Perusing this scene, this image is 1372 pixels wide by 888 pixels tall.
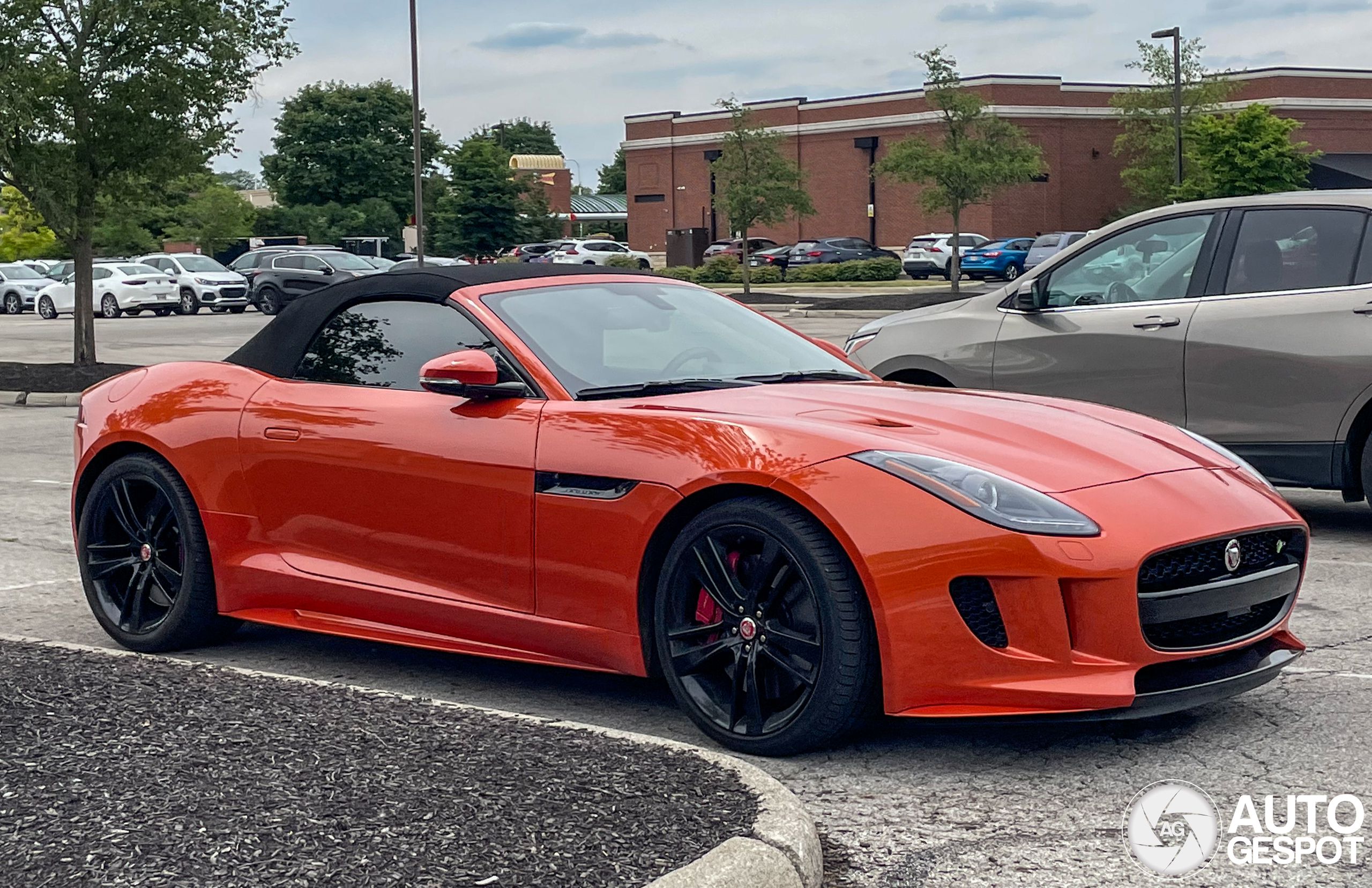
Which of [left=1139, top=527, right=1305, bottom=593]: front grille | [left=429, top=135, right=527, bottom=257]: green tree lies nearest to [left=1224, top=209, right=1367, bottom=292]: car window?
[left=1139, top=527, right=1305, bottom=593]: front grille

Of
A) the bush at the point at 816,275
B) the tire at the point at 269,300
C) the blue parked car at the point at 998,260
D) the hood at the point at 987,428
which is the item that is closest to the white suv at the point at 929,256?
the blue parked car at the point at 998,260

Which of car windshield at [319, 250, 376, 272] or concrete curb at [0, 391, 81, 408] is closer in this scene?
concrete curb at [0, 391, 81, 408]

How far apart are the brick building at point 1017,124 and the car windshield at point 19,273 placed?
3434cm

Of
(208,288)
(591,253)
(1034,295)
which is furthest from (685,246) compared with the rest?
(1034,295)

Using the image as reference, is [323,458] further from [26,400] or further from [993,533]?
[26,400]

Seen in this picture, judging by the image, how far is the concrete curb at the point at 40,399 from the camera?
1927cm

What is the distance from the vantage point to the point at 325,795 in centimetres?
396

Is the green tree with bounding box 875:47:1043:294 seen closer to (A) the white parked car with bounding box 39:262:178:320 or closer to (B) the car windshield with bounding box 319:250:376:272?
(B) the car windshield with bounding box 319:250:376:272

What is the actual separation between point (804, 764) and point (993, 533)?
897 mm

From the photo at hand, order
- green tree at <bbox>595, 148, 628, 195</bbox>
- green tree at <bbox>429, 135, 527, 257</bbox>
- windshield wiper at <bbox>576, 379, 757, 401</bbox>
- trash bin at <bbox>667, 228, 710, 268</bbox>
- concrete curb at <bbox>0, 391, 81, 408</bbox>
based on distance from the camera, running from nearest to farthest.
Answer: windshield wiper at <bbox>576, 379, 757, 401</bbox>
concrete curb at <bbox>0, 391, 81, 408</bbox>
trash bin at <bbox>667, 228, 710, 268</bbox>
green tree at <bbox>429, 135, 527, 257</bbox>
green tree at <bbox>595, 148, 628, 195</bbox>

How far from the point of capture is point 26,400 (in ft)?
63.9

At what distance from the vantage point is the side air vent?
4.28 metres

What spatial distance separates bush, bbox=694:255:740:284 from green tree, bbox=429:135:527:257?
971 centimetres

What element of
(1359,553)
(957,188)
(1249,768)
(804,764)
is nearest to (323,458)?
(804,764)
